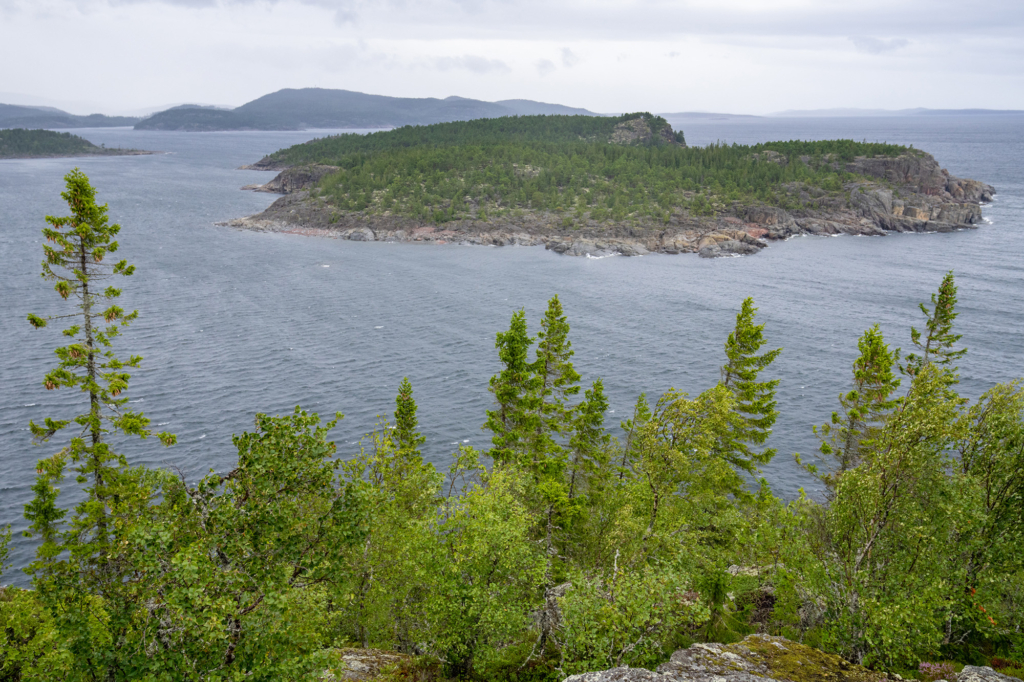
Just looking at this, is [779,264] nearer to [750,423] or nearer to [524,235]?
[524,235]

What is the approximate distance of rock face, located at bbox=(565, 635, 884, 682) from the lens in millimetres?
15625

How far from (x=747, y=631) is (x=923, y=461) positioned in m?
14.1

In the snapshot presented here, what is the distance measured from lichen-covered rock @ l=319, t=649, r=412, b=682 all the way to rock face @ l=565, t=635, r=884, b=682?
7860 mm

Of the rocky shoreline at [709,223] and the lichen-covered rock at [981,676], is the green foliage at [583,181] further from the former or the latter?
the lichen-covered rock at [981,676]

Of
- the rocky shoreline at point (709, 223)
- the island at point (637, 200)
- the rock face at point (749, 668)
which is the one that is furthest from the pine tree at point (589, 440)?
the rocky shoreline at point (709, 223)

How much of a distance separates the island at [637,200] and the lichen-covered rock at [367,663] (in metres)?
125

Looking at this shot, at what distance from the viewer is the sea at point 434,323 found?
59938 mm

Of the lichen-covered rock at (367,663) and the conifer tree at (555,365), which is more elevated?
the conifer tree at (555,365)

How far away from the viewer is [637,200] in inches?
6555

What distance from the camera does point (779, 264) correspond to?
127 m

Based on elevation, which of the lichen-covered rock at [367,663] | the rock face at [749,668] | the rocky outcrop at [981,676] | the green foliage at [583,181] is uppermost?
the green foliage at [583,181]

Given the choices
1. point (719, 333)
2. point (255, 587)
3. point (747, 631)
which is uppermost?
point (255, 587)

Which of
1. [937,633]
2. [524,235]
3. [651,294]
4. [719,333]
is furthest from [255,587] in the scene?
[524,235]

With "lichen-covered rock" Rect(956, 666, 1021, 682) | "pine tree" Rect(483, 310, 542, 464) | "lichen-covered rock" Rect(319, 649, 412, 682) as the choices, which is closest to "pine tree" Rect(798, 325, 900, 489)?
"pine tree" Rect(483, 310, 542, 464)
